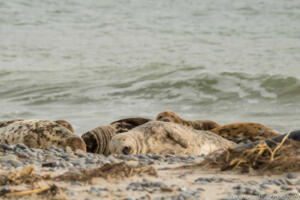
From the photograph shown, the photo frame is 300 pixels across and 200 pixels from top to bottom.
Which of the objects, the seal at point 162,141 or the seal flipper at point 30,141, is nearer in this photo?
the seal at point 162,141

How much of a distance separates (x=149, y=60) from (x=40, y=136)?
10.1 meters

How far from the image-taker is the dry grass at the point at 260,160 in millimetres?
3744

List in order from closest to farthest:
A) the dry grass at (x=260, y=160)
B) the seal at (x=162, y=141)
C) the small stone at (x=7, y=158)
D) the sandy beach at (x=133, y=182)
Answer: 1. the sandy beach at (x=133, y=182)
2. the dry grass at (x=260, y=160)
3. the small stone at (x=7, y=158)
4. the seal at (x=162, y=141)

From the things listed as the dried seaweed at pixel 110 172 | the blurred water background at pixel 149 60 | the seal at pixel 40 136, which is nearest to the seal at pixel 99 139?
the seal at pixel 40 136

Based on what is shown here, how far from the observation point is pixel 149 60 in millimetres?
15273

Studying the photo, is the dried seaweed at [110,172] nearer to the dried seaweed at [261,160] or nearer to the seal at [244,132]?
the dried seaweed at [261,160]

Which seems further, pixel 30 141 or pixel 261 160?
pixel 30 141

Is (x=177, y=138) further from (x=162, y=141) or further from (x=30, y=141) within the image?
(x=30, y=141)

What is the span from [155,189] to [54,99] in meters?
8.38

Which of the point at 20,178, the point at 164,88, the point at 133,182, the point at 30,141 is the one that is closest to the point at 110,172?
the point at 133,182

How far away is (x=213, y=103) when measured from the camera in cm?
1082

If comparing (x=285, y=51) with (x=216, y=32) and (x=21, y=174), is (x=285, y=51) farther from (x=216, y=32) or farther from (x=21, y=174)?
(x=21, y=174)

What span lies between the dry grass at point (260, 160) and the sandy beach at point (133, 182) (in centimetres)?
8

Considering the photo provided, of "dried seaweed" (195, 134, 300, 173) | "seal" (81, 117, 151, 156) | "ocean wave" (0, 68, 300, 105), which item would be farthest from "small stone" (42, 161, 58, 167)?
"ocean wave" (0, 68, 300, 105)
